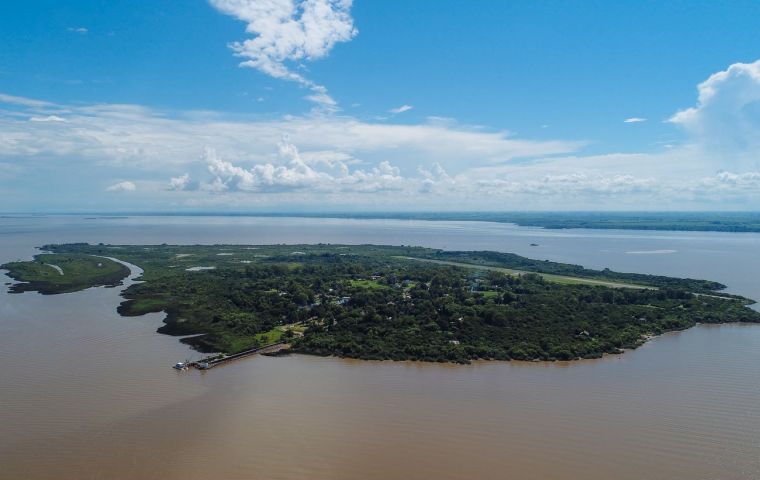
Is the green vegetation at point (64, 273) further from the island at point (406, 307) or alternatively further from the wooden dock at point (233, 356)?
the wooden dock at point (233, 356)

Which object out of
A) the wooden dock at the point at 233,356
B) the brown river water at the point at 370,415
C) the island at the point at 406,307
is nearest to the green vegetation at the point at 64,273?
the island at the point at 406,307

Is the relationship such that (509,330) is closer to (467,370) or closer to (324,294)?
(467,370)

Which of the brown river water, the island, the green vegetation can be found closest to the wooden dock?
the island

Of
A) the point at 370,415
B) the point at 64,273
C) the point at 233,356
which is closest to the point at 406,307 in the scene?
the point at 233,356

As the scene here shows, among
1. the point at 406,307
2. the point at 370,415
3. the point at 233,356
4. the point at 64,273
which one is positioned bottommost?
the point at 370,415

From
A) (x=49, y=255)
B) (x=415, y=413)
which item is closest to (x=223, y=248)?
(x=49, y=255)

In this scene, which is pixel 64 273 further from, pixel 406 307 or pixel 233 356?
pixel 406 307
